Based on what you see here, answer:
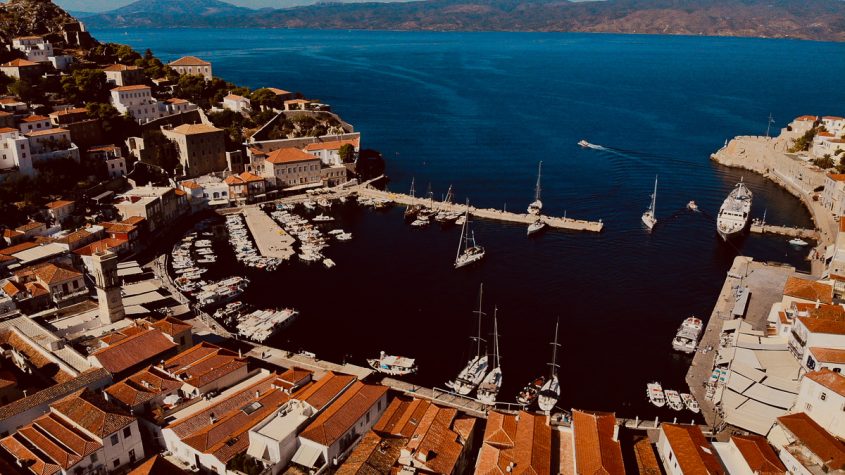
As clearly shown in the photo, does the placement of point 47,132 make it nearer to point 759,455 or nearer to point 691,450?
point 691,450

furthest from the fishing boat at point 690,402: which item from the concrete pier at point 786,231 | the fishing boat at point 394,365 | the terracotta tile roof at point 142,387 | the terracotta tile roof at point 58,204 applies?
the terracotta tile roof at point 58,204

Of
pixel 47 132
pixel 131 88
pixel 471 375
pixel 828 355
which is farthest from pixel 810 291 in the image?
pixel 131 88

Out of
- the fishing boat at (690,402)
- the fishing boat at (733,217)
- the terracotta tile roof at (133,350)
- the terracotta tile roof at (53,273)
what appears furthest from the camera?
the fishing boat at (733,217)

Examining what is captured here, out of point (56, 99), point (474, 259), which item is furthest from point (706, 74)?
point (56, 99)

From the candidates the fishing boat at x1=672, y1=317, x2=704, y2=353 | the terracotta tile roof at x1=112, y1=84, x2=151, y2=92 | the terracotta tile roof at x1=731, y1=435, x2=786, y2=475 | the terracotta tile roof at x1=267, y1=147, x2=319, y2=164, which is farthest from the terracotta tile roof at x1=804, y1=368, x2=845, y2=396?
the terracotta tile roof at x1=112, y1=84, x2=151, y2=92

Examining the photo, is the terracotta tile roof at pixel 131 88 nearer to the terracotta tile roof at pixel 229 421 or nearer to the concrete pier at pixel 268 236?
the concrete pier at pixel 268 236

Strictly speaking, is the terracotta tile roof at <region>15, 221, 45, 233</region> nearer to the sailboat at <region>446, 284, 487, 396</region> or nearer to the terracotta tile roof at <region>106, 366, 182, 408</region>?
the terracotta tile roof at <region>106, 366, 182, 408</region>
